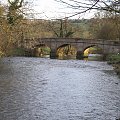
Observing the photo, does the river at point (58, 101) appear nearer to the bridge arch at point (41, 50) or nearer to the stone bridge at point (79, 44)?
the stone bridge at point (79, 44)

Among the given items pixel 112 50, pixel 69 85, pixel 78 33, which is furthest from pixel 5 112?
pixel 78 33

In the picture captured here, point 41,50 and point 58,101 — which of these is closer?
point 58,101

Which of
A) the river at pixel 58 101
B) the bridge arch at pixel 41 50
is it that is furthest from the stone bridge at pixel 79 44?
the river at pixel 58 101

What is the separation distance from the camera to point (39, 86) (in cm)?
1959

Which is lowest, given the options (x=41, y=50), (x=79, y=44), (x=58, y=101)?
(x=58, y=101)

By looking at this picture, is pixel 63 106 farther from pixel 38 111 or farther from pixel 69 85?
pixel 69 85

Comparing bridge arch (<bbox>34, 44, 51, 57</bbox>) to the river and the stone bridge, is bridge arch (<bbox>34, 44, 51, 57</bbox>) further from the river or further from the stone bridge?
the river

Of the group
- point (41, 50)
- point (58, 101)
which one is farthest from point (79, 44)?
point (58, 101)

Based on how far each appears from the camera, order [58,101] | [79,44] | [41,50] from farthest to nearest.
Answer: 1. [41,50]
2. [79,44]
3. [58,101]

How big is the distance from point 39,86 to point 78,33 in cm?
5934

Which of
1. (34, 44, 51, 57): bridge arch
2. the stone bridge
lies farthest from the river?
(34, 44, 51, 57): bridge arch

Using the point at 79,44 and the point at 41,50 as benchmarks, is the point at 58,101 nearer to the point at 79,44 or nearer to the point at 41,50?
the point at 79,44

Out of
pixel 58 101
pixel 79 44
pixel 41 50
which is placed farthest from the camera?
pixel 41 50

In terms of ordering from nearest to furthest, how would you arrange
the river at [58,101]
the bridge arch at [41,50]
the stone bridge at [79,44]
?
the river at [58,101]
the stone bridge at [79,44]
the bridge arch at [41,50]
